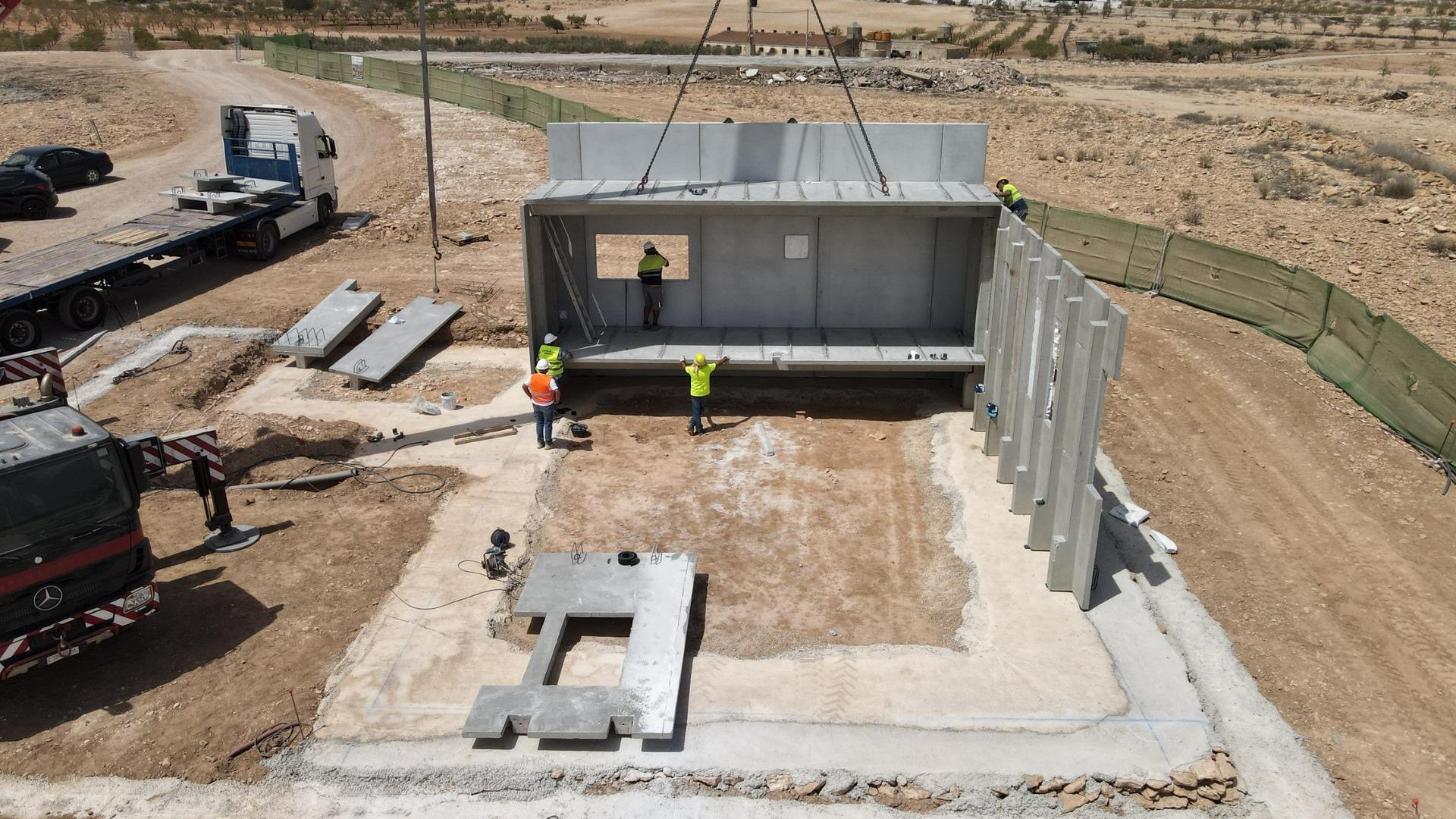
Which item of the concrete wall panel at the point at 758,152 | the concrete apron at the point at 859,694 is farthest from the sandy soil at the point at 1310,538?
the concrete wall panel at the point at 758,152

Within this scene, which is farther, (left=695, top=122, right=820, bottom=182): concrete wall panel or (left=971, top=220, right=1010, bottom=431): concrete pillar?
(left=695, top=122, right=820, bottom=182): concrete wall panel

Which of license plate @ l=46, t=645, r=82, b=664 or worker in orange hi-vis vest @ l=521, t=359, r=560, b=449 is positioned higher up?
worker in orange hi-vis vest @ l=521, t=359, r=560, b=449

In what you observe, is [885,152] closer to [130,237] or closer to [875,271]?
[875,271]

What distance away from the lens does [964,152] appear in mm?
17328

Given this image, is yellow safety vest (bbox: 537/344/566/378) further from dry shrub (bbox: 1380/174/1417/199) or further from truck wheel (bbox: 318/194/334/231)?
dry shrub (bbox: 1380/174/1417/199)

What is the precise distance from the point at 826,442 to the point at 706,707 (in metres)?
6.78

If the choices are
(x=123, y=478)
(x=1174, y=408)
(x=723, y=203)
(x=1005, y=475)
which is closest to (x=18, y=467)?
(x=123, y=478)

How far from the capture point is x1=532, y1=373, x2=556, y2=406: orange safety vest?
15594mm

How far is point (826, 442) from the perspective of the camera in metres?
16.4

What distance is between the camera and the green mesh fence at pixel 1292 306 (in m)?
16.0

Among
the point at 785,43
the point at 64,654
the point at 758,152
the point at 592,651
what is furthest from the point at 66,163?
the point at 785,43

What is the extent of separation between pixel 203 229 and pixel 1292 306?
882 inches

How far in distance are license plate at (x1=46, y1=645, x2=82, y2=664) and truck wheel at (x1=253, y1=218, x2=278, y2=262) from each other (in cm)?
1617

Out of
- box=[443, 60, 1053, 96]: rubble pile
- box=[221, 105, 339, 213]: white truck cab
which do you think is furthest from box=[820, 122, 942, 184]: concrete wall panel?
box=[443, 60, 1053, 96]: rubble pile
